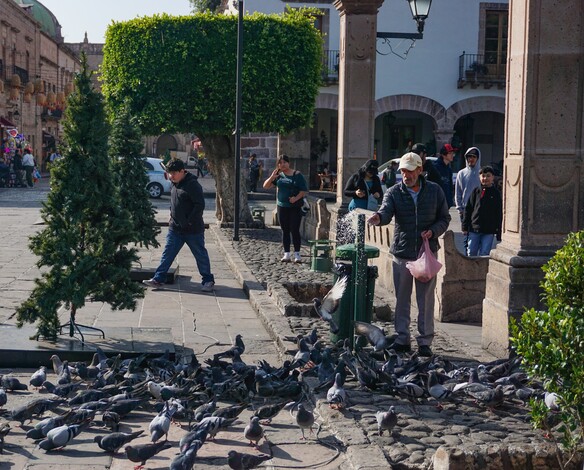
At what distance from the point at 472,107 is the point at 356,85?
21293 mm

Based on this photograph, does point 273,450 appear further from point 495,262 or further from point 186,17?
point 186,17

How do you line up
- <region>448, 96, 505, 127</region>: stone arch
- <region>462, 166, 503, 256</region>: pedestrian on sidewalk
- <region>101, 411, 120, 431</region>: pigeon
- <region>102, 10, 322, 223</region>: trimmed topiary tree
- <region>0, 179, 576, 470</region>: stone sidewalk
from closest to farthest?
<region>0, 179, 576, 470</region>: stone sidewalk < <region>101, 411, 120, 431</region>: pigeon < <region>462, 166, 503, 256</region>: pedestrian on sidewalk < <region>102, 10, 322, 223</region>: trimmed topiary tree < <region>448, 96, 505, 127</region>: stone arch

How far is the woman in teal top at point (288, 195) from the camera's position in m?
14.1

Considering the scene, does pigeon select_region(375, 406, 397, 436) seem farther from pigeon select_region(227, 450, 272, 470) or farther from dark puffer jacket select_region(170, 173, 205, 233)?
dark puffer jacket select_region(170, 173, 205, 233)

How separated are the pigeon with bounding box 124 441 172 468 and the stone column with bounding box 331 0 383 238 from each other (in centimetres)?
978

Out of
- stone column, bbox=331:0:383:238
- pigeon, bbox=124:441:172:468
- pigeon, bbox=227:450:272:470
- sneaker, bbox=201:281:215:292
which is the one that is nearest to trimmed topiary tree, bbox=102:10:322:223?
stone column, bbox=331:0:383:238

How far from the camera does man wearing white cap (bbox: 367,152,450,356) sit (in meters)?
8.27

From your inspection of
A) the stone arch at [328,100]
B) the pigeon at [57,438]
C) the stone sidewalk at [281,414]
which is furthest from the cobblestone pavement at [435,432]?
the stone arch at [328,100]

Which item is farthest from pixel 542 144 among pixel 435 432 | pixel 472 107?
pixel 472 107

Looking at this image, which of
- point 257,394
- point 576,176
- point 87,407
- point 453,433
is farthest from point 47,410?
point 576,176

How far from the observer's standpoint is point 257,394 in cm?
696

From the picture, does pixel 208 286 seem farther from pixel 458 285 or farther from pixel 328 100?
pixel 328 100

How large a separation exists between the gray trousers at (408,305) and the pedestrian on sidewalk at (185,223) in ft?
13.7

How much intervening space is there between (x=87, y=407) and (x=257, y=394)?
129cm
